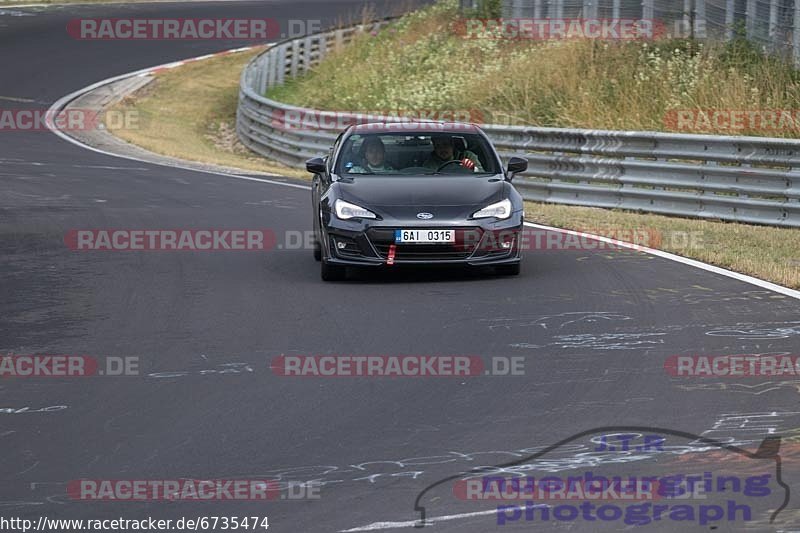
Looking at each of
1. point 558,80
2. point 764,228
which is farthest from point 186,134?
point 764,228

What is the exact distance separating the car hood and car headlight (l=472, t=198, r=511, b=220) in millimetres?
47

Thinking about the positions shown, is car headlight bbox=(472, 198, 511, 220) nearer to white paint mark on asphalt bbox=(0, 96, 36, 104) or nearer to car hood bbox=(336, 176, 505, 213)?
car hood bbox=(336, 176, 505, 213)

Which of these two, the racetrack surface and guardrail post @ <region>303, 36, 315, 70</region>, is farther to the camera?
guardrail post @ <region>303, 36, 315, 70</region>

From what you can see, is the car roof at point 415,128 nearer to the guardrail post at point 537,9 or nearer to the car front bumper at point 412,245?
the car front bumper at point 412,245

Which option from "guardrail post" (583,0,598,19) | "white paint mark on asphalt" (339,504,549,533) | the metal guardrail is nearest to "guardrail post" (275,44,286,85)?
"guardrail post" (583,0,598,19)

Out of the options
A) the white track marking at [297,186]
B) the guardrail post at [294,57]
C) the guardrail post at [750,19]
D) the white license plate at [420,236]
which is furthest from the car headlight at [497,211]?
the guardrail post at [294,57]

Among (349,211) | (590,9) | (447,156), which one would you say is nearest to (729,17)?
(590,9)

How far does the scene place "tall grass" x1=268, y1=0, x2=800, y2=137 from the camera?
2278 centimetres

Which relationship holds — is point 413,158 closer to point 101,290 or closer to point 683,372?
point 101,290

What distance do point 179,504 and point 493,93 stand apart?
2215 cm

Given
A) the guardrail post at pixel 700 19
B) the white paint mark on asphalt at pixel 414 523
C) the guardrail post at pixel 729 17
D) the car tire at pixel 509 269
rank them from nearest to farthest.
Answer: the white paint mark on asphalt at pixel 414 523
the car tire at pixel 509 269
the guardrail post at pixel 729 17
the guardrail post at pixel 700 19

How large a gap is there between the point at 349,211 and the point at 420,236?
2.29ft

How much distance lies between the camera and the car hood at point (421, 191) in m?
12.1

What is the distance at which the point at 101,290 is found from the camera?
1190cm
